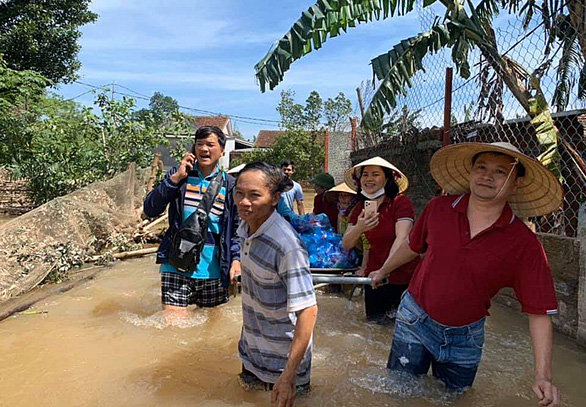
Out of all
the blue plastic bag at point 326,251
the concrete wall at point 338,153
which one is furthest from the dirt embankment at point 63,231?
the concrete wall at point 338,153

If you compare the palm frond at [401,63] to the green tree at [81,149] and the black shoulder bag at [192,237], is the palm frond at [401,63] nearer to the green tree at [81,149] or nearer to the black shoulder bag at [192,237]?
the black shoulder bag at [192,237]

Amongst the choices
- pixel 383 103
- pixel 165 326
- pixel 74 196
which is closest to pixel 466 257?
pixel 165 326

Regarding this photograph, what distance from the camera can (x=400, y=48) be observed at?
5.68 m

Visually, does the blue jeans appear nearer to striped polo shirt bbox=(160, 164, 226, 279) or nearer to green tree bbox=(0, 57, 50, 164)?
striped polo shirt bbox=(160, 164, 226, 279)

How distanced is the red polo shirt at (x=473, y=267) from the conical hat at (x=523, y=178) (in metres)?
0.20

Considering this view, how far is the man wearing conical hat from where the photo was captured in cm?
211

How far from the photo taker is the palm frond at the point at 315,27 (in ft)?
16.6

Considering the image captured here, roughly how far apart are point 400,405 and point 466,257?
106 cm

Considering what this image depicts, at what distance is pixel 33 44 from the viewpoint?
15203mm

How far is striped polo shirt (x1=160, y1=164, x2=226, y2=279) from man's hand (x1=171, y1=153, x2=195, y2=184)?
11 centimetres

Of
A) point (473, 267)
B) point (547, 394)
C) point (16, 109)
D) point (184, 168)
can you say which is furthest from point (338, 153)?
point (547, 394)

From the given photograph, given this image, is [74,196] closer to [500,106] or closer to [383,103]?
[383,103]

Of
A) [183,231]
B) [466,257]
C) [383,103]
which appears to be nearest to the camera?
[466,257]

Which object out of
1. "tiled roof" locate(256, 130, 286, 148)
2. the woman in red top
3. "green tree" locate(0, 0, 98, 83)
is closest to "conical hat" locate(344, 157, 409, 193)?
the woman in red top
